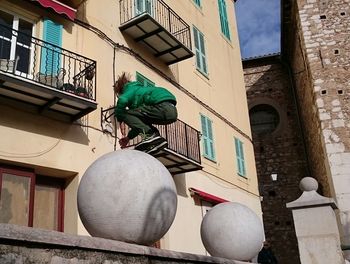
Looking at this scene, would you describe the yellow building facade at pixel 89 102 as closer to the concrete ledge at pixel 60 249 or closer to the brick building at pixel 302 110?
the brick building at pixel 302 110

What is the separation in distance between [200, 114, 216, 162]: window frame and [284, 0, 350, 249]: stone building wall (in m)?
5.01

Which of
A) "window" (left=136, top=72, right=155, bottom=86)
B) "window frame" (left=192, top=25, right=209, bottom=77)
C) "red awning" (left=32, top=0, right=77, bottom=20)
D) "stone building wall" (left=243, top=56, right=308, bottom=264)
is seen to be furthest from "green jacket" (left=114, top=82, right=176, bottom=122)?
"stone building wall" (left=243, top=56, right=308, bottom=264)

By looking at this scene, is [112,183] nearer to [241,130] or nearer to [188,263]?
[188,263]

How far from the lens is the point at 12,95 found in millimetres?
7664

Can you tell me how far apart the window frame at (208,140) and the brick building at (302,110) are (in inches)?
197

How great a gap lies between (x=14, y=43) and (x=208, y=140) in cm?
747

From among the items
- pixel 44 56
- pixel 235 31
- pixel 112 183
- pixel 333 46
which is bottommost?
pixel 112 183

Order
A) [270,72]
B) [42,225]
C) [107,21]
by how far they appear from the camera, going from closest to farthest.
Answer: [42,225], [107,21], [270,72]

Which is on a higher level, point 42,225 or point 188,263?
point 42,225

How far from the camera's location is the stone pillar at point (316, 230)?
19.7 feet

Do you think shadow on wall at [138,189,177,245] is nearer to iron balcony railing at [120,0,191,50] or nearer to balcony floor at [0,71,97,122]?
balcony floor at [0,71,97,122]

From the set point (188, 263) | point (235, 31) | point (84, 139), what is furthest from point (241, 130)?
point (188, 263)

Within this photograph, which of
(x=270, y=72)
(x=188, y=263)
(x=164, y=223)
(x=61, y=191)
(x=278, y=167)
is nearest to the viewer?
(x=164, y=223)

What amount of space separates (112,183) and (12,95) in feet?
15.8
